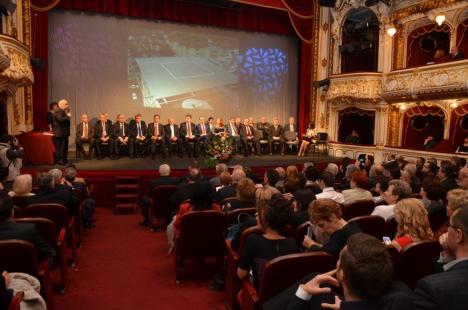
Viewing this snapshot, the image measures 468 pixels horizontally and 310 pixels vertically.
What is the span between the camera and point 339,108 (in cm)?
1216

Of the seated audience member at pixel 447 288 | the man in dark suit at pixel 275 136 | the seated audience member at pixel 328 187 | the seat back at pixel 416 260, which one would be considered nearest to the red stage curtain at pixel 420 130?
the man in dark suit at pixel 275 136

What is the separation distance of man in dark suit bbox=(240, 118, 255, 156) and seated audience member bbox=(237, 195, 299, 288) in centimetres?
806

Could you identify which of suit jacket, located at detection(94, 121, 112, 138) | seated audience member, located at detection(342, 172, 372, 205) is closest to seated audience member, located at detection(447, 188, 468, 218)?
seated audience member, located at detection(342, 172, 372, 205)

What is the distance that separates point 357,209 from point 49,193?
9.34 feet

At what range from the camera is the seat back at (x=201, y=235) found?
342 cm

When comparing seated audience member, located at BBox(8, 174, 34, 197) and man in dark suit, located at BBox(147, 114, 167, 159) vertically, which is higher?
man in dark suit, located at BBox(147, 114, 167, 159)

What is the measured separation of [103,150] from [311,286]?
8.11 meters

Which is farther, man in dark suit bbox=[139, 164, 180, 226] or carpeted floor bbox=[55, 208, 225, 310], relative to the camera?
man in dark suit bbox=[139, 164, 180, 226]

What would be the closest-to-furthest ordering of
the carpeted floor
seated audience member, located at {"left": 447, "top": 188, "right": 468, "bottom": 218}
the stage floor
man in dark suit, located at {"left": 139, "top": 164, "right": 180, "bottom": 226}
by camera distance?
seated audience member, located at {"left": 447, "top": 188, "right": 468, "bottom": 218} → the carpeted floor → man in dark suit, located at {"left": 139, "top": 164, "right": 180, "bottom": 226} → the stage floor

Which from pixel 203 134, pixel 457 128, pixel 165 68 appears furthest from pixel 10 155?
pixel 457 128

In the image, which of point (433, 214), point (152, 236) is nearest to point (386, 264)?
point (433, 214)

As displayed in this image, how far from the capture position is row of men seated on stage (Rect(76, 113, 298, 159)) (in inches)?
343

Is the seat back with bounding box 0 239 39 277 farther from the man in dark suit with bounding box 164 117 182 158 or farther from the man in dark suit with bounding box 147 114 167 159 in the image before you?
the man in dark suit with bounding box 164 117 182 158

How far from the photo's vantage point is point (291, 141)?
11164 millimetres
